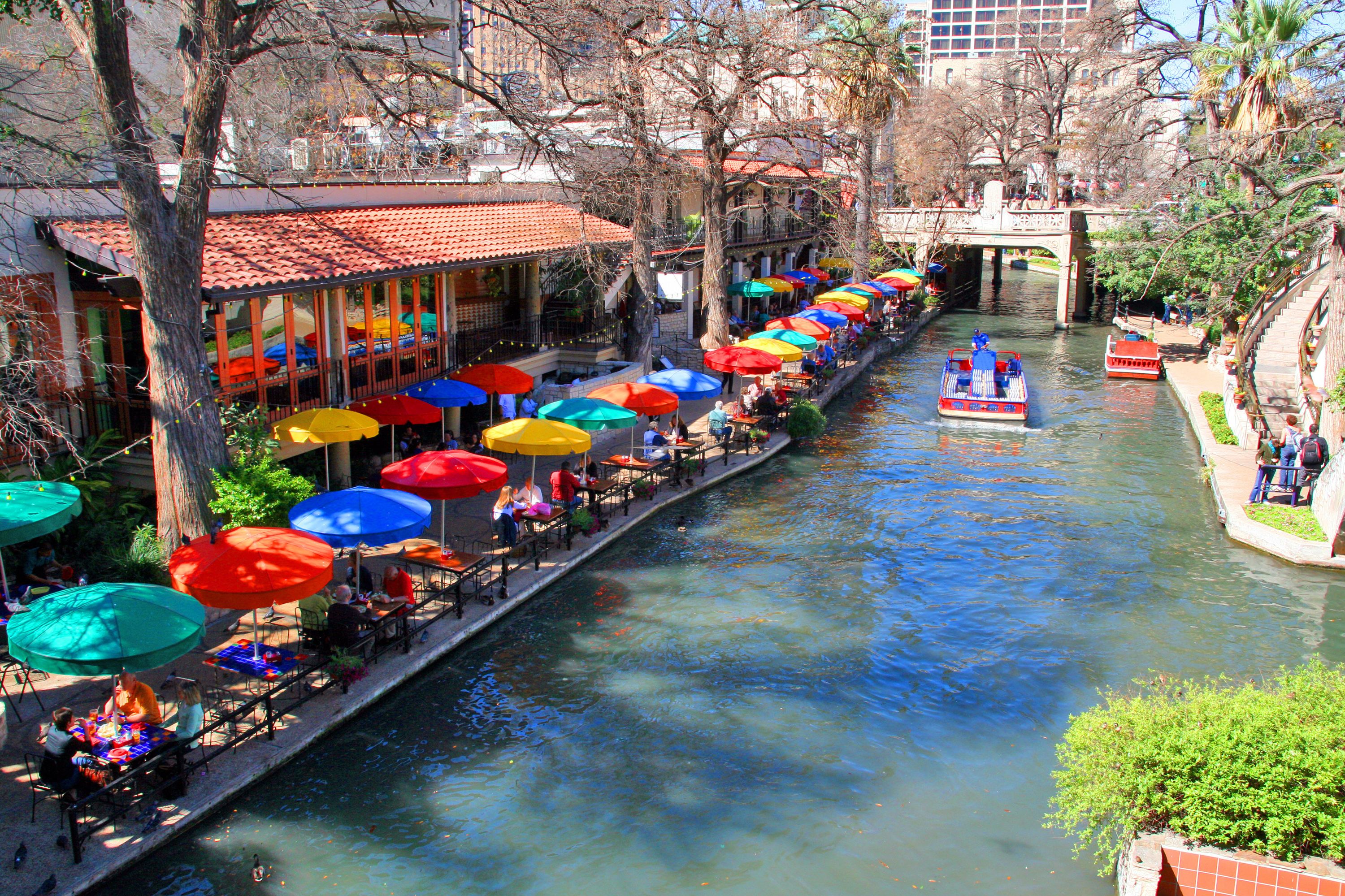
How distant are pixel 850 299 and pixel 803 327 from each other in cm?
662

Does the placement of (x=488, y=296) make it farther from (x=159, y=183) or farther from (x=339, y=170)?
(x=159, y=183)

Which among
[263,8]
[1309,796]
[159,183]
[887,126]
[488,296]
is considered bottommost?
[1309,796]

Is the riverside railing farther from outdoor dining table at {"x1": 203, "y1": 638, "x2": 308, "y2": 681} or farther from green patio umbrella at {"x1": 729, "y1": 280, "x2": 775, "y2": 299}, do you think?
green patio umbrella at {"x1": 729, "y1": 280, "x2": 775, "y2": 299}

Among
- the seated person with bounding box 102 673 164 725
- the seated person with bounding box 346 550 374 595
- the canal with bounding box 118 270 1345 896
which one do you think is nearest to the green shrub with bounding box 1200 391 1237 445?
the canal with bounding box 118 270 1345 896

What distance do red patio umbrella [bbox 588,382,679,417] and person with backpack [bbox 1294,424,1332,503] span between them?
39.9ft

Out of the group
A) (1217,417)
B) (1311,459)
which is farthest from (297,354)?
(1217,417)

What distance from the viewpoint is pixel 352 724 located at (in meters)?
11.4

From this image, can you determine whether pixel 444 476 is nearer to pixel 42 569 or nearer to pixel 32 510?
pixel 32 510

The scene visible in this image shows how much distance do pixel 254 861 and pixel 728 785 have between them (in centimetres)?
454

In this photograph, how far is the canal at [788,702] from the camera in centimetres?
930

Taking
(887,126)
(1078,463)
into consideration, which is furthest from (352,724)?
(887,126)

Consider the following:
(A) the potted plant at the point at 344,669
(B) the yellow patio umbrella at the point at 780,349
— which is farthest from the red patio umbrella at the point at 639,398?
(A) the potted plant at the point at 344,669

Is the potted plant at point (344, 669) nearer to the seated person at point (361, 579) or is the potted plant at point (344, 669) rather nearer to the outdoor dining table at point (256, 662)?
the outdoor dining table at point (256, 662)

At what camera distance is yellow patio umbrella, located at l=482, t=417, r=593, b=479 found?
16.3 metres
